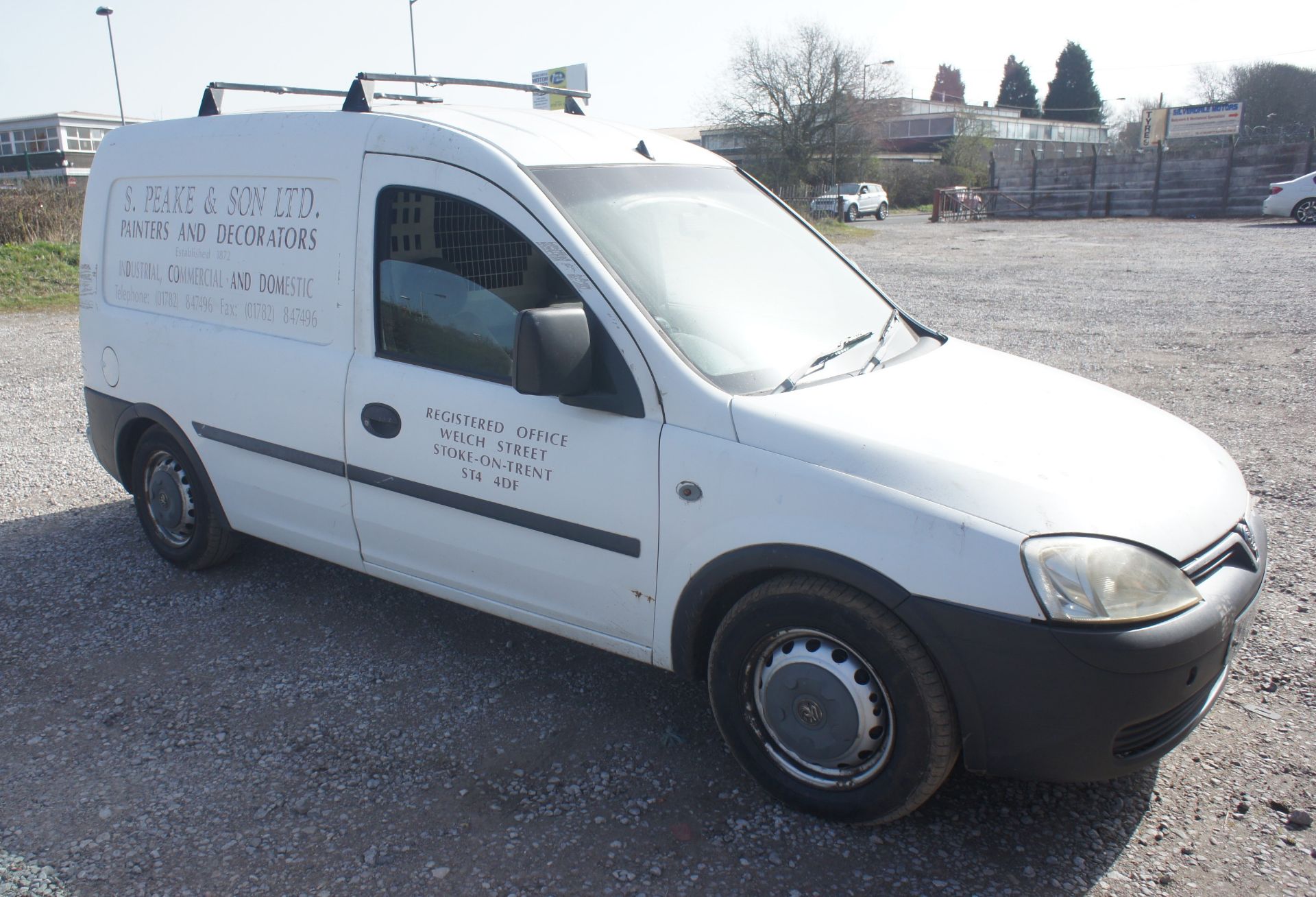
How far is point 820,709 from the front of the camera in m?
2.81

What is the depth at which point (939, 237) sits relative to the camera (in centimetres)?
2883

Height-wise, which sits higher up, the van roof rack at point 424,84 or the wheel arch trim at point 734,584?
the van roof rack at point 424,84

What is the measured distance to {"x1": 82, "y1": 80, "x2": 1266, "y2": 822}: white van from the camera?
2539 mm

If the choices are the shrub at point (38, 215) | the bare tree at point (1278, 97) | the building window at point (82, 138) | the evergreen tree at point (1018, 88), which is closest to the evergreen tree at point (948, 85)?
the evergreen tree at point (1018, 88)

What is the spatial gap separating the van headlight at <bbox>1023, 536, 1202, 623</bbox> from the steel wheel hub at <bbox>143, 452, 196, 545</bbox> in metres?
3.75

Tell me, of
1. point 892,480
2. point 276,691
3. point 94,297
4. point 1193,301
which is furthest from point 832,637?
point 1193,301

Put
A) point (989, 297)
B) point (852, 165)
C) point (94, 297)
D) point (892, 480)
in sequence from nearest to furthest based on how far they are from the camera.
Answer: point (892, 480) < point (94, 297) < point (989, 297) < point (852, 165)

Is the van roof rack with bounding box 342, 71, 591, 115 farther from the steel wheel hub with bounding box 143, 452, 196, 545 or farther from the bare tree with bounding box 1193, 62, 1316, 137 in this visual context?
the bare tree with bounding box 1193, 62, 1316, 137

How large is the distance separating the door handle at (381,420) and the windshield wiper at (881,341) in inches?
63.8

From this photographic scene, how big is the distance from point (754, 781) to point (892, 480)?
1.10 m

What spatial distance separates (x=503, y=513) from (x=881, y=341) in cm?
147

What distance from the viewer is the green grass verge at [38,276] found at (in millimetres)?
14695

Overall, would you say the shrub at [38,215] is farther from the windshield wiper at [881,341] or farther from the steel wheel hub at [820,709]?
the steel wheel hub at [820,709]

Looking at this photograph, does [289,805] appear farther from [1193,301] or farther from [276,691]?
[1193,301]
